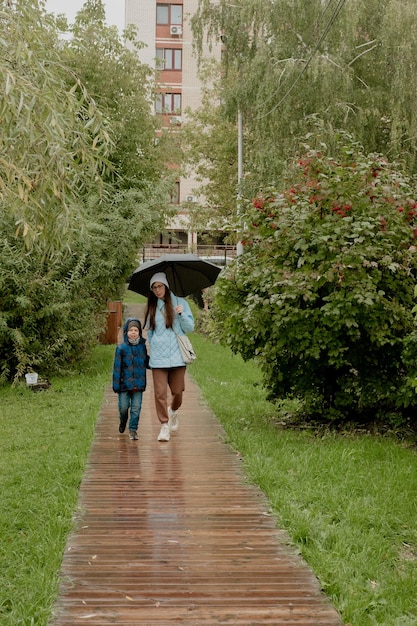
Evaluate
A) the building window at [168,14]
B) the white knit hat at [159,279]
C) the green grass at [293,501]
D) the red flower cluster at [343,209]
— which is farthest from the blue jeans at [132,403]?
the building window at [168,14]

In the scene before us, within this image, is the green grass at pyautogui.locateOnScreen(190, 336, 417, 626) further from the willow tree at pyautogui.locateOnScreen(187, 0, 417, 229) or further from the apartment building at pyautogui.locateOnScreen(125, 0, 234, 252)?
the apartment building at pyautogui.locateOnScreen(125, 0, 234, 252)

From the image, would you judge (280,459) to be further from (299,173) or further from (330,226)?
(299,173)

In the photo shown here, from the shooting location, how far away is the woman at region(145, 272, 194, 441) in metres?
9.45

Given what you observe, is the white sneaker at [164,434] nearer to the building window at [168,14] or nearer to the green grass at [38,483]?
the green grass at [38,483]

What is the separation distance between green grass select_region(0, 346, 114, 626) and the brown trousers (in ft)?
2.84

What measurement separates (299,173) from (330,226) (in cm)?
149

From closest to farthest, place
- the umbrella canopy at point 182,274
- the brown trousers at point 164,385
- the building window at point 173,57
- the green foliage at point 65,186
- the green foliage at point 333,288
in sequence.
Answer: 1. the green foliage at point 65,186
2. the green foliage at point 333,288
3. the brown trousers at point 164,385
4. the umbrella canopy at point 182,274
5. the building window at point 173,57

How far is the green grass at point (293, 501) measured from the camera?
4.71m

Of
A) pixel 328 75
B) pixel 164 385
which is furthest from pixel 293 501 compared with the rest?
pixel 328 75

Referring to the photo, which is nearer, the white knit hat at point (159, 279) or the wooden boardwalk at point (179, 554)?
the wooden boardwalk at point (179, 554)

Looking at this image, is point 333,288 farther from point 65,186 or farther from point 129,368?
point 65,186

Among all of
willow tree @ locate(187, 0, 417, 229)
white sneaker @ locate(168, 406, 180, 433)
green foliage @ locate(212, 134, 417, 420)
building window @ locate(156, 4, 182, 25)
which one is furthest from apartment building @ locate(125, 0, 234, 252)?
green foliage @ locate(212, 134, 417, 420)

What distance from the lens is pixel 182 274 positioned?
1024 cm

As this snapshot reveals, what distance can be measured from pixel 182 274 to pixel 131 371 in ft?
4.77
